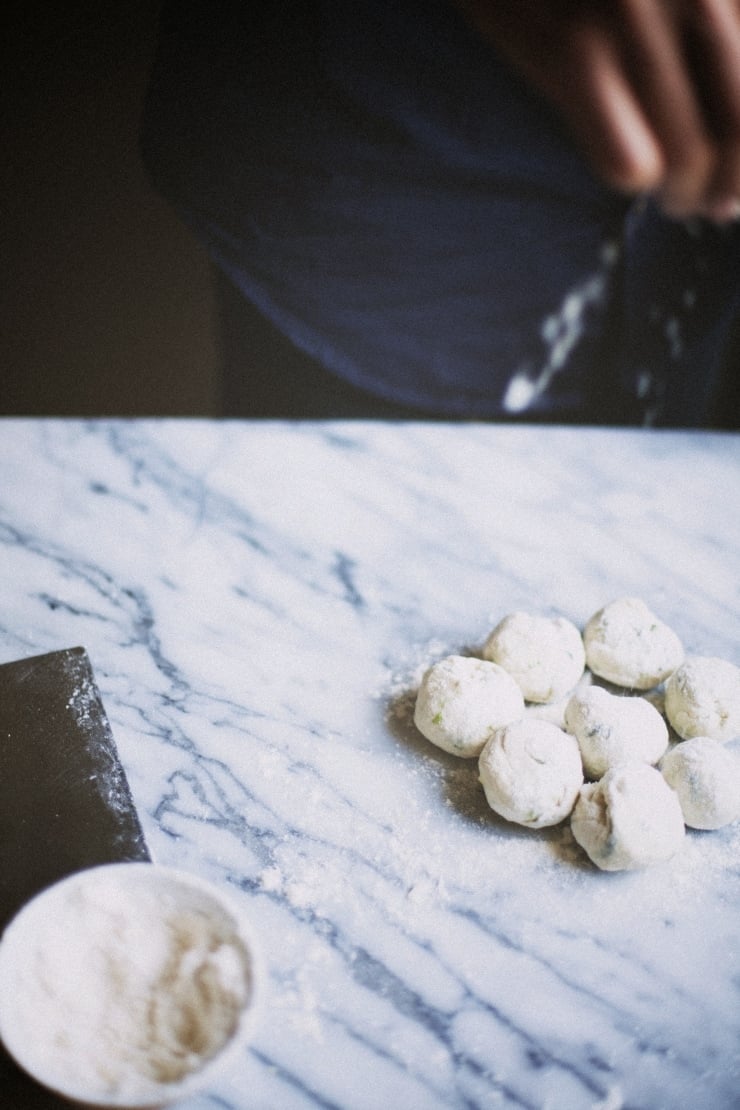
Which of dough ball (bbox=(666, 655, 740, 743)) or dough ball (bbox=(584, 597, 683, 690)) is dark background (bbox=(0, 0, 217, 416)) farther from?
dough ball (bbox=(666, 655, 740, 743))

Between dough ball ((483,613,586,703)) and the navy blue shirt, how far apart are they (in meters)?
0.93

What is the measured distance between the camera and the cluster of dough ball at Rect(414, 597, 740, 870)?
2.72 feet

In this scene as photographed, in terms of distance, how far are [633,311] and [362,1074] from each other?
1.54 m

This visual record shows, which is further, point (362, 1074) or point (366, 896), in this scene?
point (366, 896)

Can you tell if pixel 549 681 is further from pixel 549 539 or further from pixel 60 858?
pixel 60 858

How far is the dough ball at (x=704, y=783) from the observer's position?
86 cm

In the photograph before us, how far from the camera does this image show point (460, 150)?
1.57m

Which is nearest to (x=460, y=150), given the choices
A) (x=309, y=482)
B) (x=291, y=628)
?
(x=309, y=482)

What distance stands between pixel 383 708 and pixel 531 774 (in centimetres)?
21

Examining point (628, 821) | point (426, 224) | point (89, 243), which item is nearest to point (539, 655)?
point (628, 821)

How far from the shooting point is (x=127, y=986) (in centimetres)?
66

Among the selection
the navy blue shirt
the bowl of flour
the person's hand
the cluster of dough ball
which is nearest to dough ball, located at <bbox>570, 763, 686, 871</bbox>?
the cluster of dough ball

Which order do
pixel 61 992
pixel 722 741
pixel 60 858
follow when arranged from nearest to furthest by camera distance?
1. pixel 61 992
2. pixel 60 858
3. pixel 722 741

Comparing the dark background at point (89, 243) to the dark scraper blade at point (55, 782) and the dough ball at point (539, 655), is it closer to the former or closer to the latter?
the dark scraper blade at point (55, 782)
